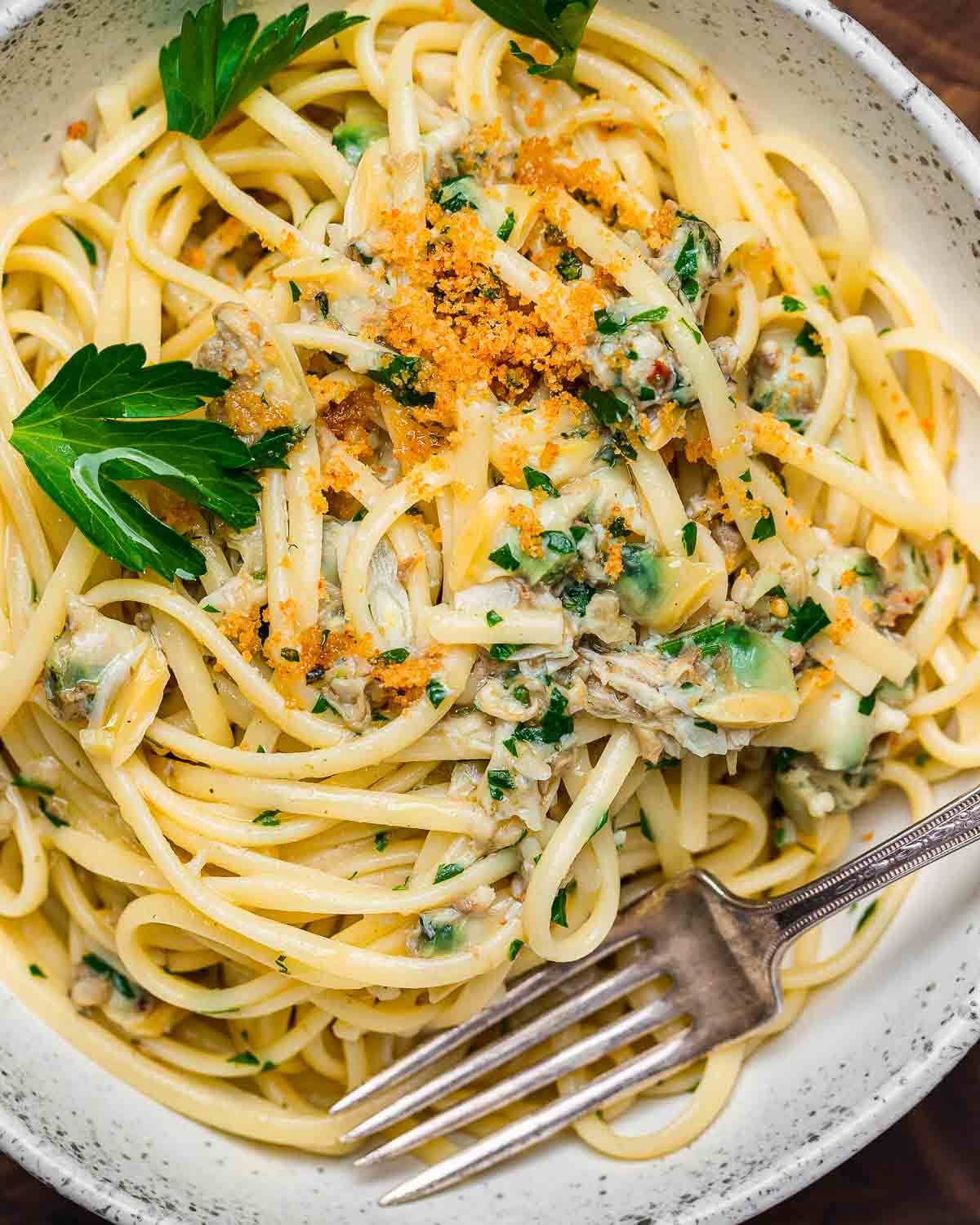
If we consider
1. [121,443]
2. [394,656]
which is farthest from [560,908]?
[121,443]

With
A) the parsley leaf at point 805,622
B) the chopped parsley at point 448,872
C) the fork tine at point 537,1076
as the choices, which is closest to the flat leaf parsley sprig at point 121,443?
the chopped parsley at point 448,872

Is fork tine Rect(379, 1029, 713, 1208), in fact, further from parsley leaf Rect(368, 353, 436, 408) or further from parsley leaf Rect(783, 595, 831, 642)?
parsley leaf Rect(368, 353, 436, 408)

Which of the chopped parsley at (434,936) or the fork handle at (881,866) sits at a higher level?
the fork handle at (881,866)

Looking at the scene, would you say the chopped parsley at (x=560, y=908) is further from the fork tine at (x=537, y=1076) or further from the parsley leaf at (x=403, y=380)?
the parsley leaf at (x=403, y=380)

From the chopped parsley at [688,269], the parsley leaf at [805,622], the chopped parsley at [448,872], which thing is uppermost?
the chopped parsley at [688,269]

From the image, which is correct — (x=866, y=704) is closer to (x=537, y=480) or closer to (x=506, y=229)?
(x=537, y=480)

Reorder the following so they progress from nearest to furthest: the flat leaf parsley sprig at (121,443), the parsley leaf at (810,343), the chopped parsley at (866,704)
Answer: the flat leaf parsley sprig at (121,443) → the chopped parsley at (866,704) → the parsley leaf at (810,343)

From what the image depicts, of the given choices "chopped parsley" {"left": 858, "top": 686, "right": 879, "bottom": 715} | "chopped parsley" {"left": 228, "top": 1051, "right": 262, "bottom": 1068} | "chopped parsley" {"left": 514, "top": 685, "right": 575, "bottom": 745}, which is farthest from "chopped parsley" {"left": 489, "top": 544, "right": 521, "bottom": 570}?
"chopped parsley" {"left": 228, "top": 1051, "right": 262, "bottom": 1068}
